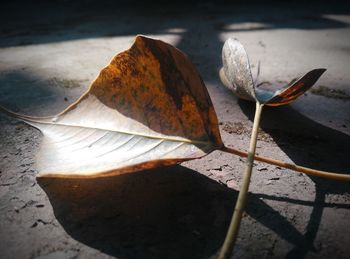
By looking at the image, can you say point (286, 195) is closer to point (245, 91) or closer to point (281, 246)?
point (281, 246)

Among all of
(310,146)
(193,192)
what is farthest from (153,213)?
(310,146)

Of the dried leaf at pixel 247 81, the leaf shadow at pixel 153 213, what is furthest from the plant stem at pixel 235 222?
the dried leaf at pixel 247 81

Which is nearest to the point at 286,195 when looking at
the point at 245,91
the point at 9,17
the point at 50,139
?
the point at 245,91

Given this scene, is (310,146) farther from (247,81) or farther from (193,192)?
(193,192)

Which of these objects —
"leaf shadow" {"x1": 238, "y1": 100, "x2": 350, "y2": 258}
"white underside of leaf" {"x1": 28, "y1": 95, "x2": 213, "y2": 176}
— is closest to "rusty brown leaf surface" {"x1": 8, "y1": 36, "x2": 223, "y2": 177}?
"white underside of leaf" {"x1": 28, "y1": 95, "x2": 213, "y2": 176}

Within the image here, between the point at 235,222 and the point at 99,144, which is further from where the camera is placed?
the point at 99,144

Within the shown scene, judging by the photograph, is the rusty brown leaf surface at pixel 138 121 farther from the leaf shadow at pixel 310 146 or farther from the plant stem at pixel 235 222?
the leaf shadow at pixel 310 146
